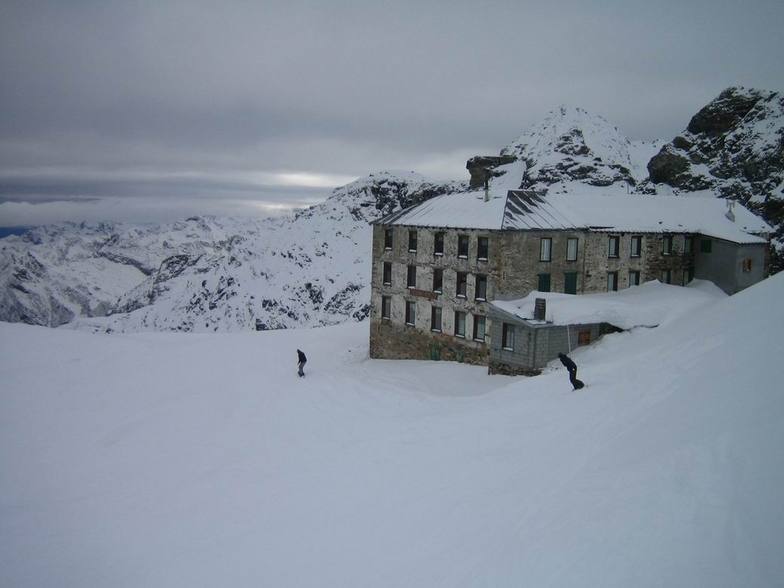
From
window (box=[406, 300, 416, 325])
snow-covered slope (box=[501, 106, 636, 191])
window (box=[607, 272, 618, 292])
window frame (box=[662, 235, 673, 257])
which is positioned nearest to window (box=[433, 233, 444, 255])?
window (box=[406, 300, 416, 325])

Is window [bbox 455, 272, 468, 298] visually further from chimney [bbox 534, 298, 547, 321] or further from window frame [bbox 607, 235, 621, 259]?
window frame [bbox 607, 235, 621, 259]

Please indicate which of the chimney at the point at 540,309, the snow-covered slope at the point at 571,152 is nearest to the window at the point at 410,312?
the chimney at the point at 540,309

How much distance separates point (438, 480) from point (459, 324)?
2139 cm

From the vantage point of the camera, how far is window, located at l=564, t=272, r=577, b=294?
3488 cm

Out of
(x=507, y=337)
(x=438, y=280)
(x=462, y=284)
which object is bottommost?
(x=507, y=337)

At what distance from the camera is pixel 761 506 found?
922 cm

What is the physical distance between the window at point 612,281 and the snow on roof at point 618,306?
0.48 meters

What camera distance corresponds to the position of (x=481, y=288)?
34.6m

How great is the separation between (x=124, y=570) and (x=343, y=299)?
136 m

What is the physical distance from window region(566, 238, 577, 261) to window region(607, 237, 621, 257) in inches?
102

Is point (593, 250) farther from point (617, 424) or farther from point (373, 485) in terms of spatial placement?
point (373, 485)

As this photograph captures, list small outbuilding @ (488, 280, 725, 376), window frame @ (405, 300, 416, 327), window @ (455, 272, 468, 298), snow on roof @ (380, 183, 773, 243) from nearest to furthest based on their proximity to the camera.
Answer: small outbuilding @ (488, 280, 725, 376), snow on roof @ (380, 183, 773, 243), window @ (455, 272, 468, 298), window frame @ (405, 300, 416, 327)

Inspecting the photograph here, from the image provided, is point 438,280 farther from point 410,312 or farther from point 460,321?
point 410,312

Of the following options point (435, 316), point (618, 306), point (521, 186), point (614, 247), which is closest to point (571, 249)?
point (614, 247)
